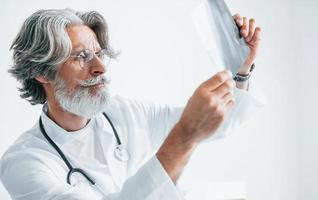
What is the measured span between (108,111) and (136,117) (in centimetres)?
9

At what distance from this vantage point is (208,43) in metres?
0.90

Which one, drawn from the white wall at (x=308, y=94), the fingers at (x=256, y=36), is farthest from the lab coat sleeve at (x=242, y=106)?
the white wall at (x=308, y=94)

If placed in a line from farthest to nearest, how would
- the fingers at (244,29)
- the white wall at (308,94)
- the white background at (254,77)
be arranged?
the white wall at (308,94)
the white background at (254,77)
the fingers at (244,29)

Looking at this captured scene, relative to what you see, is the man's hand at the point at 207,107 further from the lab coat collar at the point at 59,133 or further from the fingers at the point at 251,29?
the lab coat collar at the point at 59,133

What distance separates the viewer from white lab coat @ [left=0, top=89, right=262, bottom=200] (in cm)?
83

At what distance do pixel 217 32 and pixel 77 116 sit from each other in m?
0.57

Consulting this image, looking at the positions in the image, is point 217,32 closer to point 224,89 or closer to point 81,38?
point 224,89

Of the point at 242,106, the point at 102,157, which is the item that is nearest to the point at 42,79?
the point at 102,157

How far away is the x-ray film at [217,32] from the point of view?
894mm

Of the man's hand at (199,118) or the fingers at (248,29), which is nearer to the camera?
the man's hand at (199,118)

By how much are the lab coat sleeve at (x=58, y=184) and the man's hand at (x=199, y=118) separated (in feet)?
0.11

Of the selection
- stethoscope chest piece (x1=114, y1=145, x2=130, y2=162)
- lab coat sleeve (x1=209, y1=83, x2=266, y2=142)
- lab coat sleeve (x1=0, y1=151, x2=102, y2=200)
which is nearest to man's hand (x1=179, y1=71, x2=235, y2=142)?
lab coat sleeve (x1=0, y1=151, x2=102, y2=200)

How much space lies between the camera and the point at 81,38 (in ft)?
4.15

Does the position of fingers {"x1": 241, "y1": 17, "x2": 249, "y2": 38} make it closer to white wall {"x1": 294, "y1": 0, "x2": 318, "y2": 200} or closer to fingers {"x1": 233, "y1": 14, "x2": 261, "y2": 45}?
fingers {"x1": 233, "y1": 14, "x2": 261, "y2": 45}
